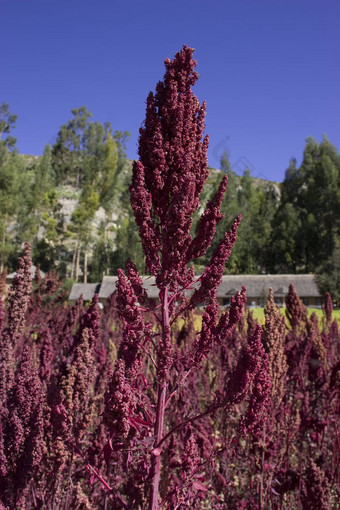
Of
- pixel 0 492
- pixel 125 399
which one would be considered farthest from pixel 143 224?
pixel 0 492

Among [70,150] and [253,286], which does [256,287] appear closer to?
[253,286]

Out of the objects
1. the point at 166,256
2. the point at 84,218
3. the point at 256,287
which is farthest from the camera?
the point at 84,218

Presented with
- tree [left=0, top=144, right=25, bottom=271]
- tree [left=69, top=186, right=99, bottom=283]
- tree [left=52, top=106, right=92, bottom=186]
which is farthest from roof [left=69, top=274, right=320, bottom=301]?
tree [left=52, top=106, right=92, bottom=186]

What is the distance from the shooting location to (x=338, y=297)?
28.5m

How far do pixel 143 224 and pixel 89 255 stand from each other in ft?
183

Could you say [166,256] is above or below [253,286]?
above

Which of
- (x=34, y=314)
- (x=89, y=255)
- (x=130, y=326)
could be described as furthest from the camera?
(x=89, y=255)

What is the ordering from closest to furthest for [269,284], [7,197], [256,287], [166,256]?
[166,256] → [7,197] → [256,287] → [269,284]

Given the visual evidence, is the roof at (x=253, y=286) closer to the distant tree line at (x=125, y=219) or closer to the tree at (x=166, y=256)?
the distant tree line at (x=125, y=219)

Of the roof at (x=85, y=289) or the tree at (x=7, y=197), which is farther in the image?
the roof at (x=85, y=289)

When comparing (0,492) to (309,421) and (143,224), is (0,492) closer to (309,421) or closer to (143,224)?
(143,224)

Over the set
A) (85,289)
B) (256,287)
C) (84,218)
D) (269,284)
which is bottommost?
(85,289)

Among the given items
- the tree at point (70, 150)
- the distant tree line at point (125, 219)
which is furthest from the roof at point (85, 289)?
the tree at point (70, 150)

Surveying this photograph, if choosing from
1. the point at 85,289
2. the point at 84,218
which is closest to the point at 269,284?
the point at 85,289
